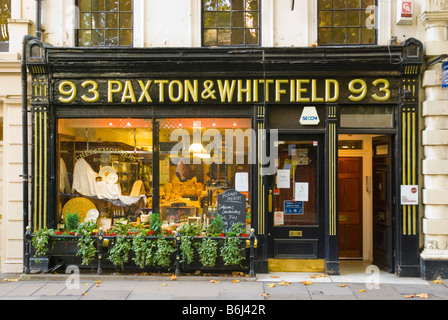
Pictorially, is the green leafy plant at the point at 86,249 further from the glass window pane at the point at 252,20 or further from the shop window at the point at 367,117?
the shop window at the point at 367,117

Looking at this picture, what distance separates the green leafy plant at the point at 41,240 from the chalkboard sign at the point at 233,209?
356 cm

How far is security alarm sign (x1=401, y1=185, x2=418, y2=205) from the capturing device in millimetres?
8391

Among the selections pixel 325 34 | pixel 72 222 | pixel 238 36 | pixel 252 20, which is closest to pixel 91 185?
pixel 72 222

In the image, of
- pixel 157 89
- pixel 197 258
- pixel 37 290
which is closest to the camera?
pixel 37 290

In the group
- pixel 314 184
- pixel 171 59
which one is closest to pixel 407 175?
pixel 314 184

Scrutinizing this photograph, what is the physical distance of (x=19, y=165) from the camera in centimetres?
888

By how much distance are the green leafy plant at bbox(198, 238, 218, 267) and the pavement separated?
305 millimetres

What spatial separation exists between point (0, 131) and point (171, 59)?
4372mm

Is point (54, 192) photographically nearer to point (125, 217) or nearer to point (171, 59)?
point (125, 217)

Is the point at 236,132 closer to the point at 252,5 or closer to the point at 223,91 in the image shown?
the point at 223,91

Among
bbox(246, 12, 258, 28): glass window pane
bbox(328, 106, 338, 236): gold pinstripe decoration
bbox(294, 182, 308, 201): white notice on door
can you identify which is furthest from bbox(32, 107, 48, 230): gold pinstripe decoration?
bbox(328, 106, 338, 236): gold pinstripe decoration

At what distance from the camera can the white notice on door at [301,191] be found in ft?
29.2

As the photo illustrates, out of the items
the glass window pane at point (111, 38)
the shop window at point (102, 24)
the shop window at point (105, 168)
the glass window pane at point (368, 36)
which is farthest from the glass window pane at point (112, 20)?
the glass window pane at point (368, 36)

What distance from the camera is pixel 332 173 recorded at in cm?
859
